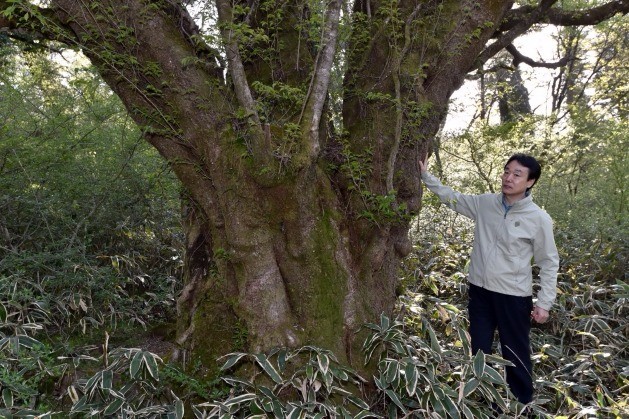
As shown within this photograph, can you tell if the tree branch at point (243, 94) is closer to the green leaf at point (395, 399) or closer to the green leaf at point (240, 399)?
the green leaf at point (240, 399)

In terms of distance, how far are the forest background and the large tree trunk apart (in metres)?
0.28

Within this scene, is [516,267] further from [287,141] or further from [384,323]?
[287,141]

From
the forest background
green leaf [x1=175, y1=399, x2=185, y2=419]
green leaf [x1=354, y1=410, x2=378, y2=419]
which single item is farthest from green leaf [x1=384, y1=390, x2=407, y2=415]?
green leaf [x1=175, y1=399, x2=185, y2=419]

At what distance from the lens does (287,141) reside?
9.53 feet

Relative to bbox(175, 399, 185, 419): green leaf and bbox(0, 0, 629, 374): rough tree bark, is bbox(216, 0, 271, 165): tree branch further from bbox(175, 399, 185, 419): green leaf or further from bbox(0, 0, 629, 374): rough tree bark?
bbox(175, 399, 185, 419): green leaf

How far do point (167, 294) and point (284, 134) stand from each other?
239cm

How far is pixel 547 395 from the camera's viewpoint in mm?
3660

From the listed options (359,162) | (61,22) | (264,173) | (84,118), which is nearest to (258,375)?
(264,173)

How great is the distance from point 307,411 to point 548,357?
251 cm

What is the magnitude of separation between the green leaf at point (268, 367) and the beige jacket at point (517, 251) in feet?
5.32

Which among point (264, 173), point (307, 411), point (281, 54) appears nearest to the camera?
point (307, 411)

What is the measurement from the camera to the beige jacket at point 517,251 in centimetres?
333

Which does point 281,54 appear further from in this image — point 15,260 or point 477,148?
point 477,148

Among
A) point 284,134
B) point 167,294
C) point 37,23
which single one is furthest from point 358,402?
point 37,23
